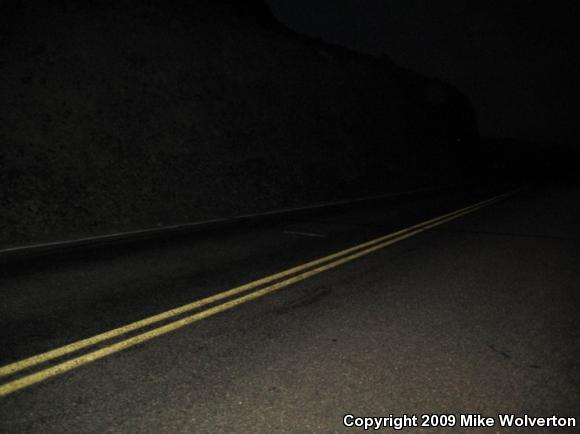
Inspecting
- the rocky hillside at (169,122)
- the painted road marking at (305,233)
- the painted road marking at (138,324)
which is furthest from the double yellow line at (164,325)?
the rocky hillside at (169,122)

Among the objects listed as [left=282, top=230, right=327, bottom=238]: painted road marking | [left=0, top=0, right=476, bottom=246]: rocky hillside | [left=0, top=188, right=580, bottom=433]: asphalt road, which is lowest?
[left=0, top=188, right=580, bottom=433]: asphalt road

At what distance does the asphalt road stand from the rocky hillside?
5.40 m

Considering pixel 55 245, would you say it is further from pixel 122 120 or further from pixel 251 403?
pixel 122 120

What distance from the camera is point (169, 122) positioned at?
17.8m

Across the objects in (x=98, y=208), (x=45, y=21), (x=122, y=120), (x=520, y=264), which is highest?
(x=45, y=21)

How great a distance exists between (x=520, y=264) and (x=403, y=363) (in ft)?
15.9

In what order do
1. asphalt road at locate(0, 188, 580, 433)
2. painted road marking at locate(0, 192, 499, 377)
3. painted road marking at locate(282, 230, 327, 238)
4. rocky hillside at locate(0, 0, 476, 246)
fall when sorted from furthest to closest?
rocky hillside at locate(0, 0, 476, 246) → painted road marking at locate(282, 230, 327, 238) → painted road marking at locate(0, 192, 499, 377) → asphalt road at locate(0, 188, 580, 433)

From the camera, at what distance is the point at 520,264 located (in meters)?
7.58

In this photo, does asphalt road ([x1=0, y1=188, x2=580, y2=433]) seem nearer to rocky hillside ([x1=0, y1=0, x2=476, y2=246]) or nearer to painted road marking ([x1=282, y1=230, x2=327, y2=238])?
painted road marking ([x1=282, y1=230, x2=327, y2=238])

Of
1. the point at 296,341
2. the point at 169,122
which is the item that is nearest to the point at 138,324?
the point at 296,341

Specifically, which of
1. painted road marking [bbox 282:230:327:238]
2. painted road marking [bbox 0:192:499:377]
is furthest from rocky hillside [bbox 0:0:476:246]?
painted road marking [bbox 0:192:499:377]

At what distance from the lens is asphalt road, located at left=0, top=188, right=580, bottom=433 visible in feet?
10.2

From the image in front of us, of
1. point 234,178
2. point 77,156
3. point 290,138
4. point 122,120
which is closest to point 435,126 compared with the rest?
point 290,138

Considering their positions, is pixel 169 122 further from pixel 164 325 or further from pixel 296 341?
pixel 296 341
